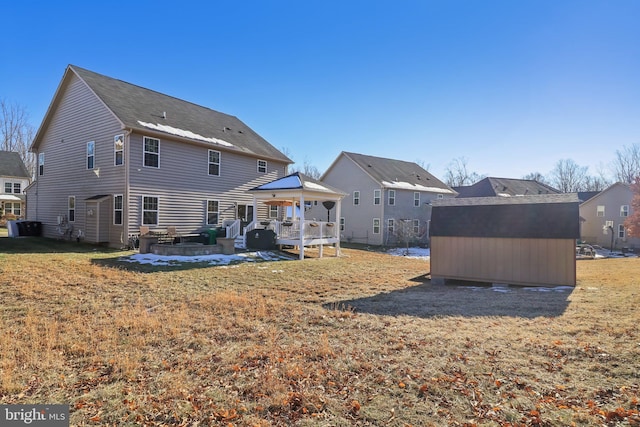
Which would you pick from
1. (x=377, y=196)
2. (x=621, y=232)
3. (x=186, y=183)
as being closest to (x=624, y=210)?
(x=621, y=232)

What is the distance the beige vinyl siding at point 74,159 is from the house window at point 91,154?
0.77ft

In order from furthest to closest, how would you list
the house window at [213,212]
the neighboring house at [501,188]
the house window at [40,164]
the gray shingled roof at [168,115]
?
the neighboring house at [501,188]
the house window at [40,164]
the house window at [213,212]
the gray shingled roof at [168,115]

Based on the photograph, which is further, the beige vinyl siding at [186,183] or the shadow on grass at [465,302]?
the beige vinyl siding at [186,183]

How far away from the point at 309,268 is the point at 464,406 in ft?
33.2

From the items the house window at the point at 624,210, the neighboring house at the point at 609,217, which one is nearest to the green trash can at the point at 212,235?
the neighboring house at the point at 609,217

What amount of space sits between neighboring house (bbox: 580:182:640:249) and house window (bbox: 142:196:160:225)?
3533 centimetres

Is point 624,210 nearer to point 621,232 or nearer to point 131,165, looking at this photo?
point 621,232

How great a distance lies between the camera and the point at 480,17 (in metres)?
12.0

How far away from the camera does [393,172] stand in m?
31.9

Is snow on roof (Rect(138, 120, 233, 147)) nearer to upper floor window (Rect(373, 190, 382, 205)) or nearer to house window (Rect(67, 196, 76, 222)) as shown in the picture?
house window (Rect(67, 196, 76, 222))

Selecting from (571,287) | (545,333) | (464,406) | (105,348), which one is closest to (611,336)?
(545,333)

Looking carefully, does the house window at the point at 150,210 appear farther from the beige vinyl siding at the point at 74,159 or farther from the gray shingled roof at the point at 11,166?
the gray shingled roof at the point at 11,166

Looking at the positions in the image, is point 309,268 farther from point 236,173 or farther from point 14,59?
point 14,59

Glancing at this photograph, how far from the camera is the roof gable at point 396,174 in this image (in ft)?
97.6
